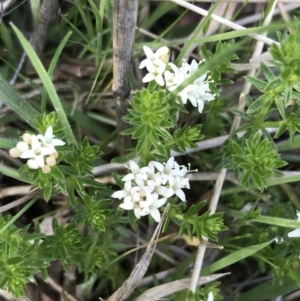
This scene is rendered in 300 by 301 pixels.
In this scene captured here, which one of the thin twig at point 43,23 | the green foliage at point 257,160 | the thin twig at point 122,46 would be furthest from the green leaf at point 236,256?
the thin twig at point 43,23

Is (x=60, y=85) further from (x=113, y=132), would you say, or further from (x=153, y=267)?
(x=153, y=267)

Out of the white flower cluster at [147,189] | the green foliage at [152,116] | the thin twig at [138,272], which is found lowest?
the thin twig at [138,272]

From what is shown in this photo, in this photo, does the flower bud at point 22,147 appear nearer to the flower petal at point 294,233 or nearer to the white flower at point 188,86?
the white flower at point 188,86

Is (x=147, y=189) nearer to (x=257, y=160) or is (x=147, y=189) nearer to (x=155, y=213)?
(x=155, y=213)

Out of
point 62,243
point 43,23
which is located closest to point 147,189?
point 62,243

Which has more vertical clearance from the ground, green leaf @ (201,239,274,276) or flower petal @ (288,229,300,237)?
flower petal @ (288,229,300,237)

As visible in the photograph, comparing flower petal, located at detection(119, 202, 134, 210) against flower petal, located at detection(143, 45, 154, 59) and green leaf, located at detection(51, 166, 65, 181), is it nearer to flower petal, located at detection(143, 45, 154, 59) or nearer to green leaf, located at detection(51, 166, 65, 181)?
green leaf, located at detection(51, 166, 65, 181)

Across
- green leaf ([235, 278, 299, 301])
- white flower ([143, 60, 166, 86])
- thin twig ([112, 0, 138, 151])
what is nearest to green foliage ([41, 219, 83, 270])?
thin twig ([112, 0, 138, 151])

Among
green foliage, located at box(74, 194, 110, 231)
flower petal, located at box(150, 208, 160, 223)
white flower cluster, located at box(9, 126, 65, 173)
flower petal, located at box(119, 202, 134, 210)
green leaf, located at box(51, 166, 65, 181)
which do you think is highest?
white flower cluster, located at box(9, 126, 65, 173)
